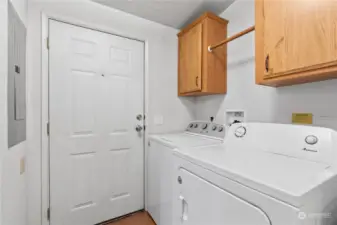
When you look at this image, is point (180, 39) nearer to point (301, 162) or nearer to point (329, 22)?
point (329, 22)

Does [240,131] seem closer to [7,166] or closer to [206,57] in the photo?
[206,57]

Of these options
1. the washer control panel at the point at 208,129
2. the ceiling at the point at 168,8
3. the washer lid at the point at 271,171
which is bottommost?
the washer lid at the point at 271,171

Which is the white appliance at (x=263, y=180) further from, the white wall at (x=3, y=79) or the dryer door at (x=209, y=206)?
the white wall at (x=3, y=79)

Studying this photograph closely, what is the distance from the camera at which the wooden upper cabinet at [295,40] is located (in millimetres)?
881

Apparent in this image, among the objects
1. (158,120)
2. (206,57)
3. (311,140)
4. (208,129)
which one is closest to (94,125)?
(158,120)

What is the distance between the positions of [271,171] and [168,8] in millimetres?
1904

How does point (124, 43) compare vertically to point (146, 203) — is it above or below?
above

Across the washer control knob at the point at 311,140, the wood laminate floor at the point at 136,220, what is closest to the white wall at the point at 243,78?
the washer control knob at the point at 311,140

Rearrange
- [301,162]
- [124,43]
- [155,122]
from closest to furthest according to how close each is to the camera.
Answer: [301,162] < [124,43] < [155,122]

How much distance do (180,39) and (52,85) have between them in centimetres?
160

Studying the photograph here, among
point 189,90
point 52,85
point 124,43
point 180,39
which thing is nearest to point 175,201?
point 189,90

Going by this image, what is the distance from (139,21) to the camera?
2055 millimetres

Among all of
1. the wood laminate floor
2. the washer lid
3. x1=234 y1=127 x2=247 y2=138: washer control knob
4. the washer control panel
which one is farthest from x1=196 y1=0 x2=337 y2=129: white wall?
the wood laminate floor

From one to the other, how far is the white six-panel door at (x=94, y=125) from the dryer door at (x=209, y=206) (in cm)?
107
